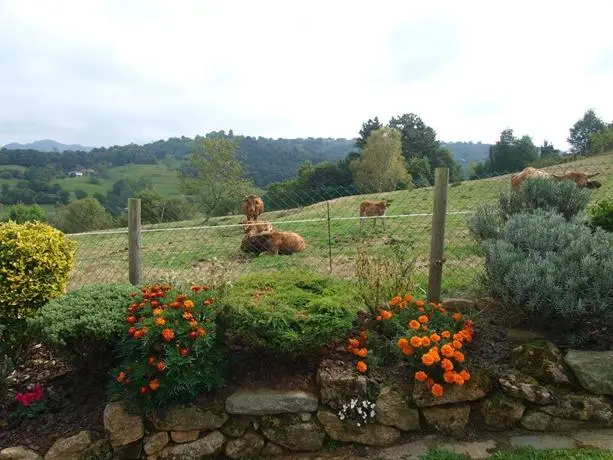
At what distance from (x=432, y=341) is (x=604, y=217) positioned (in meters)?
2.69

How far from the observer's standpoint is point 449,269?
22.8ft

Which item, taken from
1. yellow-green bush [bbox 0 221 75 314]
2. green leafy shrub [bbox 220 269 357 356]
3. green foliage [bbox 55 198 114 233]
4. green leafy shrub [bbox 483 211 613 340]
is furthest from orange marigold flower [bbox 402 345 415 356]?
green foliage [bbox 55 198 114 233]

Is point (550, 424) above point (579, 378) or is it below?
below

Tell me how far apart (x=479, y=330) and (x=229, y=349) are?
2167 millimetres

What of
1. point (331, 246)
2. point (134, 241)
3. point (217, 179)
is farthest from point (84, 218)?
point (134, 241)

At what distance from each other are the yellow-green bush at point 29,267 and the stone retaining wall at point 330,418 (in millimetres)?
1642

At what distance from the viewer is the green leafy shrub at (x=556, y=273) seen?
3.51m

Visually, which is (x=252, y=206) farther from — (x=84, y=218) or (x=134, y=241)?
(x=84, y=218)

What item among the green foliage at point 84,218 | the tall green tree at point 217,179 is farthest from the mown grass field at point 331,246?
the green foliage at point 84,218

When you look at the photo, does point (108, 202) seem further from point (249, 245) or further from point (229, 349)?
point (229, 349)

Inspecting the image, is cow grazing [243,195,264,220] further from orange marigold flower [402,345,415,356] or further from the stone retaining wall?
orange marigold flower [402,345,415,356]

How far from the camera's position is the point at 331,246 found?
35.0 ft

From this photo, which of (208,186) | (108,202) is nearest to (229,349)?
(208,186)

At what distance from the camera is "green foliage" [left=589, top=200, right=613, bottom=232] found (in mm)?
4594
